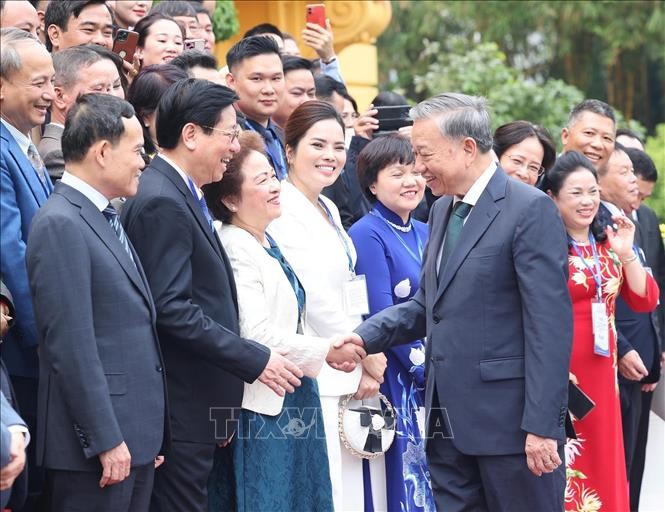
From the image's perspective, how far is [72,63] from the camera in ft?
16.1

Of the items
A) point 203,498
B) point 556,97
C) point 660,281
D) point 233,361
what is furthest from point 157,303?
point 556,97

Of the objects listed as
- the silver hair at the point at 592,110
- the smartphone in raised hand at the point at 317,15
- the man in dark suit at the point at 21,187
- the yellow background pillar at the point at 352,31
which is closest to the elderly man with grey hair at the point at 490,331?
the man in dark suit at the point at 21,187

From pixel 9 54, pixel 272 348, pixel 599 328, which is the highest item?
pixel 9 54

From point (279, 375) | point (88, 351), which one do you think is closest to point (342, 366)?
point (279, 375)

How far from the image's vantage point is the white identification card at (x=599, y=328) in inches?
235

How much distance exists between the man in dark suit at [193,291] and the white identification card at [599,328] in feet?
6.03

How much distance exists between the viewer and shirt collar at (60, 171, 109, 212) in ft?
13.4

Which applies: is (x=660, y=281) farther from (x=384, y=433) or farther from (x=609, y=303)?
(x=384, y=433)

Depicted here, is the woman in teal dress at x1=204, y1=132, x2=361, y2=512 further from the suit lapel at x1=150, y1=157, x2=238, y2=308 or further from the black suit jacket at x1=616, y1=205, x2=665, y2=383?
the black suit jacket at x1=616, y1=205, x2=665, y2=383

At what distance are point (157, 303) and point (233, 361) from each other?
351 mm

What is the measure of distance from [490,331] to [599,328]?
1616 millimetres

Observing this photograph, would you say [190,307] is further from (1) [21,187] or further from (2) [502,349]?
(2) [502,349]

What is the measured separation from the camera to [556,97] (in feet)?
55.7

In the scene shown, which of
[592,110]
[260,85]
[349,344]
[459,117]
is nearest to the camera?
[459,117]
